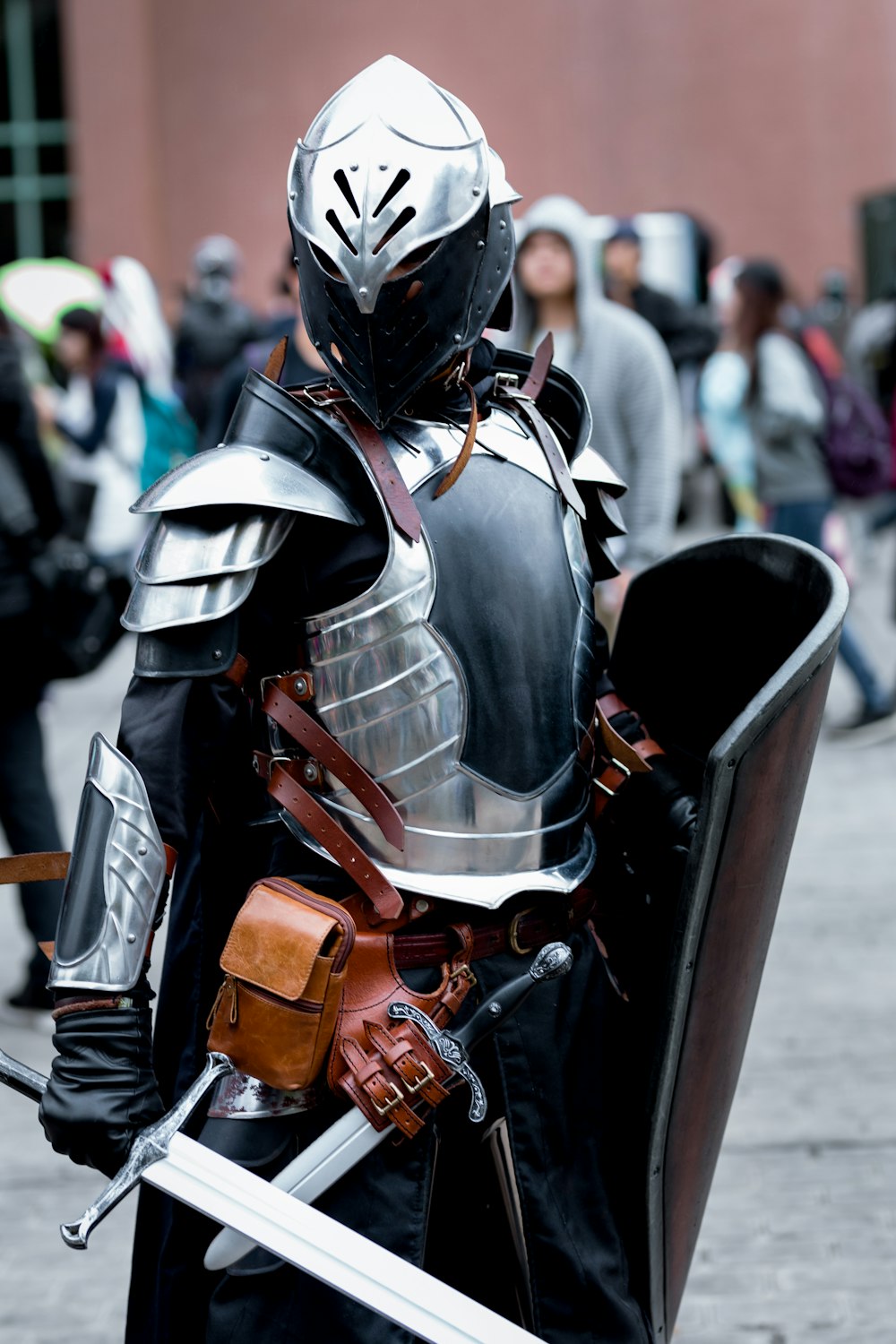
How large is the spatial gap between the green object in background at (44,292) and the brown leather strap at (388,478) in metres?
7.25

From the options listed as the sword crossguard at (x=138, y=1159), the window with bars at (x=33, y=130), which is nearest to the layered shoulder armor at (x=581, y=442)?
the sword crossguard at (x=138, y=1159)

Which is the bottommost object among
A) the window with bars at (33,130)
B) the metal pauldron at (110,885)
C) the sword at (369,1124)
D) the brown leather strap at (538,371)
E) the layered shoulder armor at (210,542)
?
the window with bars at (33,130)

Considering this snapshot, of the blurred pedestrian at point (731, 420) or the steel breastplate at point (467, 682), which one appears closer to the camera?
the steel breastplate at point (467, 682)

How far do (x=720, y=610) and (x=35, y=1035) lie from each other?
2.51 meters

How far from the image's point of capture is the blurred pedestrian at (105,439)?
7.58 m

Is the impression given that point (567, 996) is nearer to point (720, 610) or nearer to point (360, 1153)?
point (360, 1153)

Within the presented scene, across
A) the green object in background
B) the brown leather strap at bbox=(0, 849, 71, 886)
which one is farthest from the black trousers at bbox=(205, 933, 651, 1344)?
the green object in background

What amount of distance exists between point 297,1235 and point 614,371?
3.21 meters

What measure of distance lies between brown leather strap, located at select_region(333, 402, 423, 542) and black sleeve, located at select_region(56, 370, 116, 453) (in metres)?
5.91

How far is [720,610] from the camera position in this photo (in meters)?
2.46

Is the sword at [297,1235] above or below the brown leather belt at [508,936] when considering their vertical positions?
below

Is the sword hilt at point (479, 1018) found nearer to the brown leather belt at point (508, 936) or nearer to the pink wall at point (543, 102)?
the brown leather belt at point (508, 936)

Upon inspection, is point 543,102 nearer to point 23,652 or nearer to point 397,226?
Answer: point 23,652

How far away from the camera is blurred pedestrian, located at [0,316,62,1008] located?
4.28m
